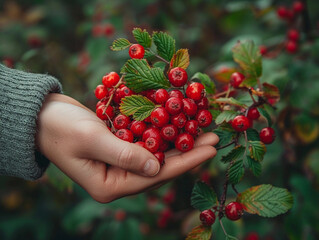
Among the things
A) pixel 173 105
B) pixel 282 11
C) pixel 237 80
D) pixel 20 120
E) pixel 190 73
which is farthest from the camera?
pixel 190 73

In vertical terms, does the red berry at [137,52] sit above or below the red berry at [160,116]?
above

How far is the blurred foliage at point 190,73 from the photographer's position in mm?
2072

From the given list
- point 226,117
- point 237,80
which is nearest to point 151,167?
point 226,117

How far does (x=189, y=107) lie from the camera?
1183 mm

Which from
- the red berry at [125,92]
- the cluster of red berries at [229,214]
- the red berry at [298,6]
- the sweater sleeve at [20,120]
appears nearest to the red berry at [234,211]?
the cluster of red berries at [229,214]

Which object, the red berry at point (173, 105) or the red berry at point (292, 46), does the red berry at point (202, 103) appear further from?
the red berry at point (292, 46)

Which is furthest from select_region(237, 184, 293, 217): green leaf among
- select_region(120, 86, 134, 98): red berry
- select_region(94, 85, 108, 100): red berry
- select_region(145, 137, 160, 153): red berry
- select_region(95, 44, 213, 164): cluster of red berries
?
select_region(94, 85, 108, 100): red berry

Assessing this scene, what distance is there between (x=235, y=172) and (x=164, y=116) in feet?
1.31

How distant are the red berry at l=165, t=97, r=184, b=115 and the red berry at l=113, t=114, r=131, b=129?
20cm

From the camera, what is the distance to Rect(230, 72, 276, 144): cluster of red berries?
1214 mm

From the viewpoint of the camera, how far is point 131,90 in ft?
4.17

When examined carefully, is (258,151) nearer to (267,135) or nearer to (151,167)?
(267,135)

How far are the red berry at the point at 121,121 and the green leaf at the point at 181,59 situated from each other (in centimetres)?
32

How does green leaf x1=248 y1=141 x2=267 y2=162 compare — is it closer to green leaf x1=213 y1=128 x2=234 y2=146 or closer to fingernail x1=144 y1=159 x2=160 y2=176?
green leaf x1=213 y1=128 x2=234 y2=146
